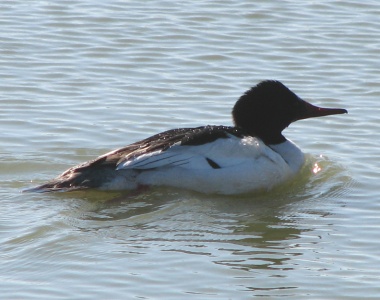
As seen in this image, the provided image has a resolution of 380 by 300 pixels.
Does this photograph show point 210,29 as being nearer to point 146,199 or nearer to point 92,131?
point 92,131

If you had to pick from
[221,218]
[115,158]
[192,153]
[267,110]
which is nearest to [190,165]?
[192,153]

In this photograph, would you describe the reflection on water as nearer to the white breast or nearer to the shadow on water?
the shadow on water

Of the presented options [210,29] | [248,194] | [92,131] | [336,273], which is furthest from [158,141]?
[210,29]

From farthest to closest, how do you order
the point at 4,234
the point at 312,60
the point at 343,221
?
the point at 312,60 → the point at 343,221 → the point at 4,234

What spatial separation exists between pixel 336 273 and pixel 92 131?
491 cm

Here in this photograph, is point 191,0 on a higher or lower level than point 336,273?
higher

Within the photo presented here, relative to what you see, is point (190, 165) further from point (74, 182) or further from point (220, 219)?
point (74, 182)

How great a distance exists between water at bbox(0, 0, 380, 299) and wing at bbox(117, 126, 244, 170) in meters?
0.34

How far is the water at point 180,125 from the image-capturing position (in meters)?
9.12

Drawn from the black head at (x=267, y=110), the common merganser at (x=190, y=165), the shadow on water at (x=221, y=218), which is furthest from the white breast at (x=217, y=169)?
the black head at (x=267, y=110)

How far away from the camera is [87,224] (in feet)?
34.1

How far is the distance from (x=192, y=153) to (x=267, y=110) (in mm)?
1310

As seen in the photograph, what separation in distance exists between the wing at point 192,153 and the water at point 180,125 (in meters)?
0.34

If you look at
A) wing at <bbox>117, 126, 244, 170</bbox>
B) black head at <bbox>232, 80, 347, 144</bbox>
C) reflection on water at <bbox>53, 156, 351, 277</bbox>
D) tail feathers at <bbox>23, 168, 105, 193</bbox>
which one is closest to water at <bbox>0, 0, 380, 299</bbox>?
reflection on water at <bbox>53, 156, 351, 277</bbox>
